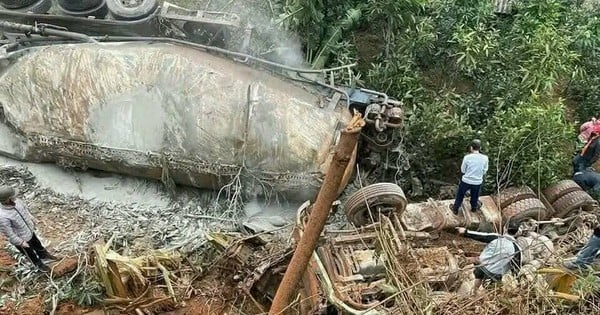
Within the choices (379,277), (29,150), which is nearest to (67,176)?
(29,150)

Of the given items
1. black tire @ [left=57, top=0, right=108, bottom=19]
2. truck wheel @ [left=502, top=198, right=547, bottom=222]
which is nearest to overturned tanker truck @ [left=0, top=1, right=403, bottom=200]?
black tire @ [left=57, top=0, right=108, bottom=19]

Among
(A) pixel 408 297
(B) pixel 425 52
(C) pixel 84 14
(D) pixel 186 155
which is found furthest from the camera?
(B) pixel 425 52

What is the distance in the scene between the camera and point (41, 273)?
6430 mm

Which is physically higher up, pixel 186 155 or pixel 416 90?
pixel 416 90

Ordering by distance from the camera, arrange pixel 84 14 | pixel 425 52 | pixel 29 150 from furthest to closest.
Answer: pixel 425 52, pixel 84 14, pixel 29 150

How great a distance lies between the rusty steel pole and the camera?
3295 millimetres

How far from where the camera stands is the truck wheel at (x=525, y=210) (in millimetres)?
6980

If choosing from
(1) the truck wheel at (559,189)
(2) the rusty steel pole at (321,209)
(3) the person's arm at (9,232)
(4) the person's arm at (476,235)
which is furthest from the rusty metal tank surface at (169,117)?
(2) the rusty steel pole at (321,209)

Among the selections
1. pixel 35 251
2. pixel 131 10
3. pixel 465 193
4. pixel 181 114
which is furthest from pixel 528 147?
pixel 35 251

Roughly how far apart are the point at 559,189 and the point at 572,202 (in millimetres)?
232

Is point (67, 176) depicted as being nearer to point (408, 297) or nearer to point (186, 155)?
point (186, 155)

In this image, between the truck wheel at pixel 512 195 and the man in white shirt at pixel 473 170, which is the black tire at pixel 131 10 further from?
the truck wheel at pixel 512 195

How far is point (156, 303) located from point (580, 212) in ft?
14.5

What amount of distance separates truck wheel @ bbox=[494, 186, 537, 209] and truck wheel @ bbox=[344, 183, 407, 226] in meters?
1.43
